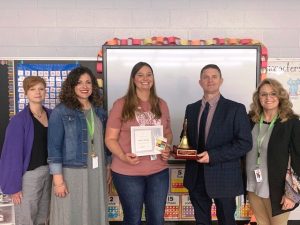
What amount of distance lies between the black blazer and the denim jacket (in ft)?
4.01

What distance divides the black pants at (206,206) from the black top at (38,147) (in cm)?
108

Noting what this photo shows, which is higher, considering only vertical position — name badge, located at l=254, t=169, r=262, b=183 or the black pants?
name badge, located at l=254, t=169, r=262, b=183

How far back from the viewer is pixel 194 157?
6.72ft

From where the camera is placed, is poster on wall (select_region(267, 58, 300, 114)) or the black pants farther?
poster on wall (select_region(267, 58, 300, 114))

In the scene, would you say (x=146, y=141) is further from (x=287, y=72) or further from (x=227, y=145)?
(x=287, y=72)

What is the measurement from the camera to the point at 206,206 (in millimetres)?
2229

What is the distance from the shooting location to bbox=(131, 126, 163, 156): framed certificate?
2.07 m

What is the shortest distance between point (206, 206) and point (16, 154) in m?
1.37

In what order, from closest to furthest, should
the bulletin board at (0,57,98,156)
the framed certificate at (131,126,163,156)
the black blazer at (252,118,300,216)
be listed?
1. the black blazer at (252,118,300,216)
2. the framed certificate at (131,126,163,156)
3. the bulletin board at (0,57,98,156)

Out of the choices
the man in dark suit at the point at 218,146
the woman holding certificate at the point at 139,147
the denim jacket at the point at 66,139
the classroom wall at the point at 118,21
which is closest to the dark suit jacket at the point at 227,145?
the man in dark suit at the point at 218,146

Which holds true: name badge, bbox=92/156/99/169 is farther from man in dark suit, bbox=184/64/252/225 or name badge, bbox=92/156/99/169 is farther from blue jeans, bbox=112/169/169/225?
man in dark suit, bbox=184/64/252/225

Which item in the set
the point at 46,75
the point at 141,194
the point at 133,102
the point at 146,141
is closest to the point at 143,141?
the point at 146,141

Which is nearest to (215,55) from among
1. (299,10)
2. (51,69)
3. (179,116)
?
(179,116)

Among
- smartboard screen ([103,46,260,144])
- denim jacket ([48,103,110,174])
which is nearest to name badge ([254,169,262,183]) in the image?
smartboard screen ([103,46,260,144])
